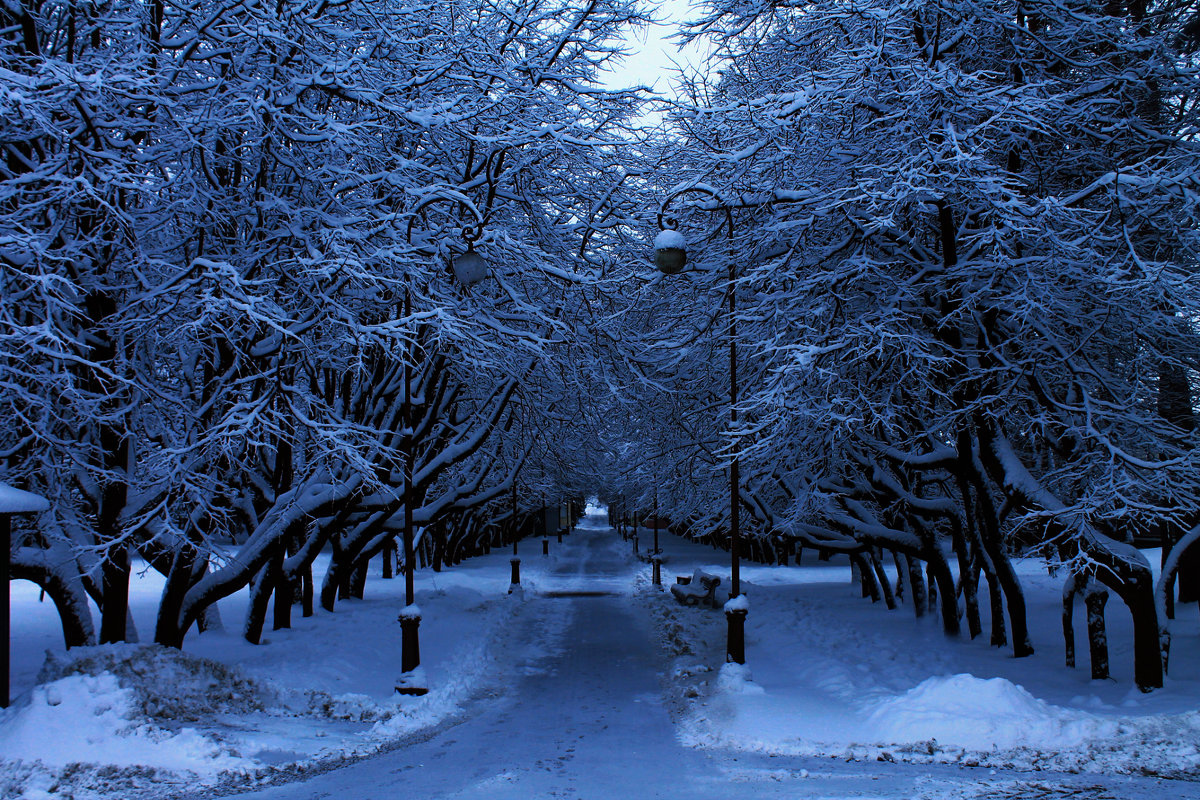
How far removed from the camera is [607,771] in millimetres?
7590

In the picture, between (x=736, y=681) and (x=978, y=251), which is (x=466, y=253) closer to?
(x=736, y=681)

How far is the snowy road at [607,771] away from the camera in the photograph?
6836mm

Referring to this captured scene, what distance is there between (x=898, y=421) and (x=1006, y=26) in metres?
6.32

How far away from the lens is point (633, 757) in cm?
808

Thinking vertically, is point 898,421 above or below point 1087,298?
below

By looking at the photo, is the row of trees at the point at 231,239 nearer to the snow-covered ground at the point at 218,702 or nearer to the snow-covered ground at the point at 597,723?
the snow-covered ground at the point at 218,702

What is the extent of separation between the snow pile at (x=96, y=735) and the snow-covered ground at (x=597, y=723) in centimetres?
2

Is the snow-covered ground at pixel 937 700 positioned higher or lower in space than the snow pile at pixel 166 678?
lower

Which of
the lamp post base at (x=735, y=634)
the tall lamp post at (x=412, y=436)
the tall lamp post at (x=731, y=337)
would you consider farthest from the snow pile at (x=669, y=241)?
the lamp post base at (x=735, y=634)

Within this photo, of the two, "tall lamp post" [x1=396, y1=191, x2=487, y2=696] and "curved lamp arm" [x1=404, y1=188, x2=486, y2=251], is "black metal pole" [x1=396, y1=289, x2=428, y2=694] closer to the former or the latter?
"tall lamp post" [x1=396, y1=191, x2=487, y2=696]

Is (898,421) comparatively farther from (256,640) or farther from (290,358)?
(256,640)

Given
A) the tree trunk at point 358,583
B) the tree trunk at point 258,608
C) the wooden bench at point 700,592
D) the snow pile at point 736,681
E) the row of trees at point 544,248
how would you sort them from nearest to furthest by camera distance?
1. the row of trees at point 544,248
2. the snow pile at point 736,681
3. the tree trunk at point 258,608
4. the wooden bench at point 700,592
5. the tree trunk at point 358,583

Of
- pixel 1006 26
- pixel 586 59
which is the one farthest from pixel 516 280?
pixel 1006 26

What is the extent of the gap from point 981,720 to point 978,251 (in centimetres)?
631
